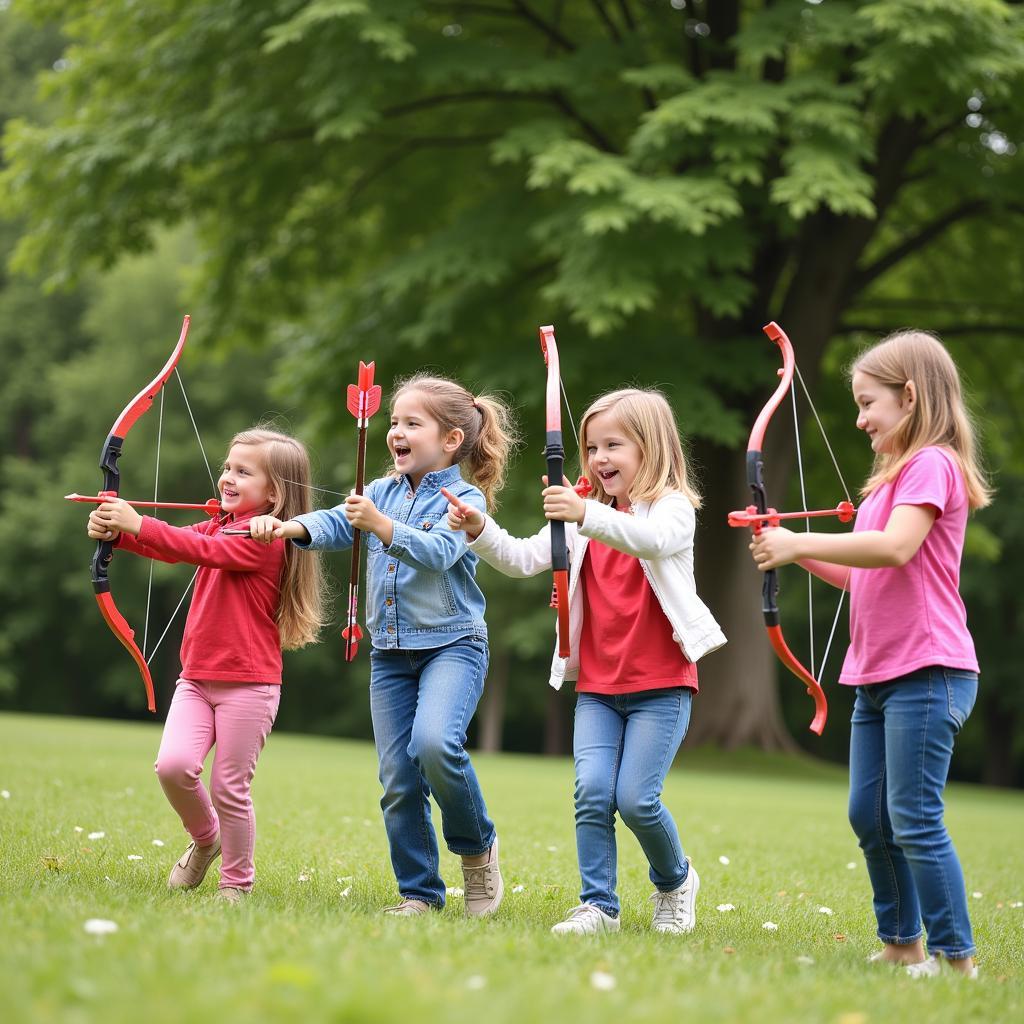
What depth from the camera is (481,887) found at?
17.2ft

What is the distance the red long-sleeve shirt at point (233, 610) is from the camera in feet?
17.4

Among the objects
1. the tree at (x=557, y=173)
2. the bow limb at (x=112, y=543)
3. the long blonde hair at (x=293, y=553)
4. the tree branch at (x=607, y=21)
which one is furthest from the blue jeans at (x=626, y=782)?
the tree branch at (x=607, y=21)

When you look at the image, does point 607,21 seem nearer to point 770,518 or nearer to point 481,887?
point 770,518

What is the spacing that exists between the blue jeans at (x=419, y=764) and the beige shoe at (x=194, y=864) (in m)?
0.72

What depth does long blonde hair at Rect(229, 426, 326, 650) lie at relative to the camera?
18.3 feet

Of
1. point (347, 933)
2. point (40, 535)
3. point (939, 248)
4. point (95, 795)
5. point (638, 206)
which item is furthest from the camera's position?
point (40, 535)

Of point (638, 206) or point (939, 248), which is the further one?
point (939, 248)

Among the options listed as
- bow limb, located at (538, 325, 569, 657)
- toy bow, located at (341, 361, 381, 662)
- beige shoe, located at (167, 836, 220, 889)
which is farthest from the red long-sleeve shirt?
bow limb, located at (538, 325, 569, 657)

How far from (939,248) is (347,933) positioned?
19.4 metres

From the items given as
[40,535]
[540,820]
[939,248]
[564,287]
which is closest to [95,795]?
[540,820]

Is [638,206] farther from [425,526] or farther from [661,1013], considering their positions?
[661,1013]

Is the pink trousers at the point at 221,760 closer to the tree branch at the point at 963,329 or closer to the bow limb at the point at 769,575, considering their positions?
the bow limb at the point at 769,575

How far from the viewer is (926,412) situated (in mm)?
4707

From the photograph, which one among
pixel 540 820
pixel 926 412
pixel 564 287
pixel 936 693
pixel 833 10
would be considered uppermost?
pixel 833 10
